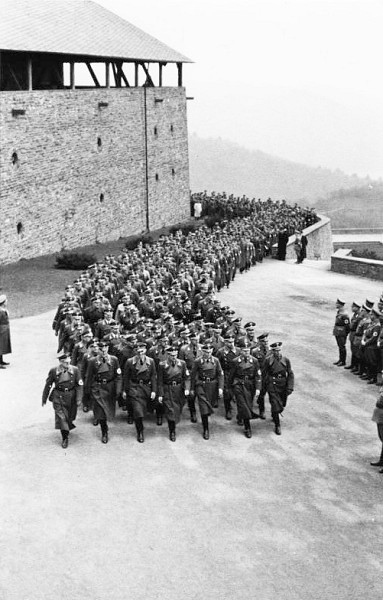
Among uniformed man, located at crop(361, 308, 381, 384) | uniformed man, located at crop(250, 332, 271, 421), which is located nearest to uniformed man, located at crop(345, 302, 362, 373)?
uniformed man, located at crop(361, 308, 381, 384)

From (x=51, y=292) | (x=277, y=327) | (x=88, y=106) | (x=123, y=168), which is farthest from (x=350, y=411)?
(x=123, y=168)

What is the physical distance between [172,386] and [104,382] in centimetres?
88

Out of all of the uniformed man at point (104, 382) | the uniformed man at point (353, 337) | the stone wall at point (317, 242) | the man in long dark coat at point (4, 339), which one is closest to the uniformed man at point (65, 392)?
the uniformed man at point (104, 382)

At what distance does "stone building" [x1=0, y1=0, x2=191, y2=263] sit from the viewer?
77.4ft

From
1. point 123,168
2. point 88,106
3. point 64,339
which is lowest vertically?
point 64,339

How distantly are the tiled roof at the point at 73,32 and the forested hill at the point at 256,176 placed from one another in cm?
9112

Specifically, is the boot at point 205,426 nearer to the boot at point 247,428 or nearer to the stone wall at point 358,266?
the boot at point 247,428

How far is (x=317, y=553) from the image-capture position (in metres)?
8.12

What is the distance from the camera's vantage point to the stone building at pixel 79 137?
928 inches

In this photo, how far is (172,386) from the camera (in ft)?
36.3

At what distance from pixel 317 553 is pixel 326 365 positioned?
22.6 ft

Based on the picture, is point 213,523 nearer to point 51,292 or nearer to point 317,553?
point 317,553

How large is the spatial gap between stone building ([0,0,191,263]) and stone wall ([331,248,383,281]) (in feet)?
26.6

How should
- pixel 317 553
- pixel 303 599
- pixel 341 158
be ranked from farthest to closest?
pixel 341 158 < pixel 317 553 < pixel 303 599
